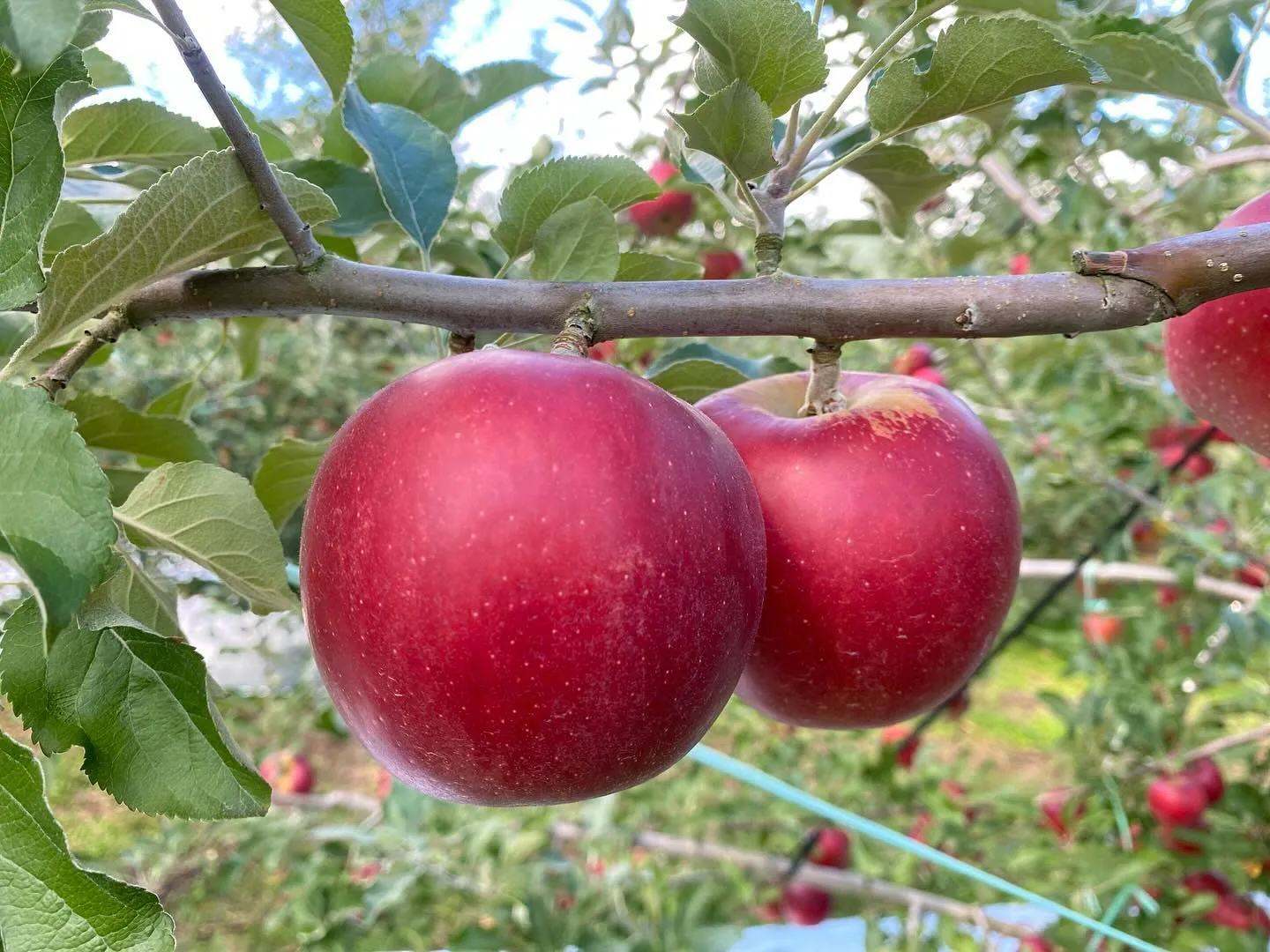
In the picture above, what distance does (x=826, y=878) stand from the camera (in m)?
1.50

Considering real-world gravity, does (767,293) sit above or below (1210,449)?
above

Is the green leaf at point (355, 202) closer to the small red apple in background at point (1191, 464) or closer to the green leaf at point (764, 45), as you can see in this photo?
the green leaf at point (764, 45)

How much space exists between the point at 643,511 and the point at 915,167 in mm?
355

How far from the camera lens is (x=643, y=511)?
0.39m

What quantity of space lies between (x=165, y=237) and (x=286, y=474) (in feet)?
0.77

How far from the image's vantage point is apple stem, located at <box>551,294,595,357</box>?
0.45 m

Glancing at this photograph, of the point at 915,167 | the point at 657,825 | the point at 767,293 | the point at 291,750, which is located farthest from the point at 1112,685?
the point at 291,750

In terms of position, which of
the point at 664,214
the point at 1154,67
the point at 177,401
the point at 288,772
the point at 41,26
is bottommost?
the point at 288,772

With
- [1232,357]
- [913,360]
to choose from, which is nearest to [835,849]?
[913,360]

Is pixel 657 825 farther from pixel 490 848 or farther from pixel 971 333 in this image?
pixel 971 333

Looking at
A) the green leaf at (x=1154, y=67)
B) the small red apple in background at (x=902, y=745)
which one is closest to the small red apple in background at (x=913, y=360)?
the small red apple in background at (x=902, y=745)

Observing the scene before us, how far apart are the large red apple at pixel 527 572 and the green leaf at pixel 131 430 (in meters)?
0.23

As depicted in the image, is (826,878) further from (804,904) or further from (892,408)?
(892,408)

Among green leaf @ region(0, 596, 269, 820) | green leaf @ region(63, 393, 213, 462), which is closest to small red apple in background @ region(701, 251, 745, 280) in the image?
green leaf @ region(63, 393, 213, 462)
